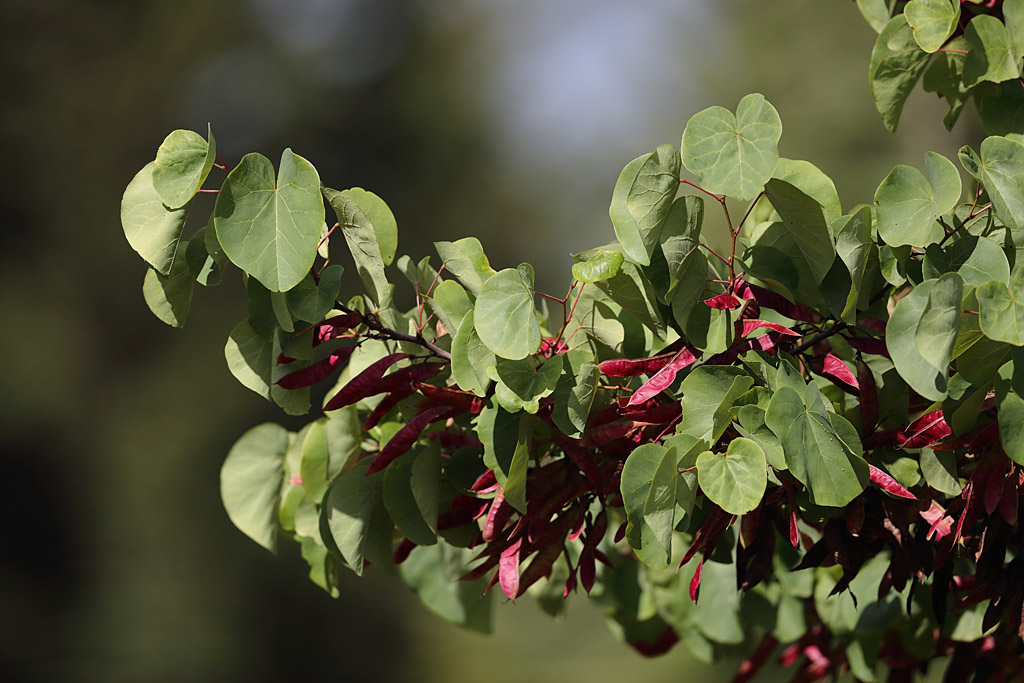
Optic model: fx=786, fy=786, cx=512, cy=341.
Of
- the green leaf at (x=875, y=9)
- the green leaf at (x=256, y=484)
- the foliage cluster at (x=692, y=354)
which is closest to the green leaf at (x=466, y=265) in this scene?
the foliage cluster at (x=692, y=354)

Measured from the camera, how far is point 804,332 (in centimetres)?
38

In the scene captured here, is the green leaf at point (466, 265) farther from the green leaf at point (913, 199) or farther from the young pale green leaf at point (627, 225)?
the green leaf at point (913, 199)

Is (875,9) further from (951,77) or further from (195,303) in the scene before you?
(195,303)

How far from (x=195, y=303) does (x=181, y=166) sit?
8.91 ft

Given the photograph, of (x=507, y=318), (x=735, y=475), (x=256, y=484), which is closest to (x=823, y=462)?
(x=735, y=475)

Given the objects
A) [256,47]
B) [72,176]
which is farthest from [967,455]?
[256,47]

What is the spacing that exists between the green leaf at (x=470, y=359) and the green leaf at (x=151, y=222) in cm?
13

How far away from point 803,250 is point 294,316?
0.22 meters

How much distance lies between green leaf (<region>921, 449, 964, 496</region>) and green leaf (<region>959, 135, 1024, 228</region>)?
0.10 m

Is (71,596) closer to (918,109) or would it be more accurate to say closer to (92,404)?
(92,404)

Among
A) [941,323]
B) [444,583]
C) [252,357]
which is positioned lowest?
[444,583]

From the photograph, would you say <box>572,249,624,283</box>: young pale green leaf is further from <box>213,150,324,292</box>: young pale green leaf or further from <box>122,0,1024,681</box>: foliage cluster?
<box>213,150,324,292</box>: young pale green leaf

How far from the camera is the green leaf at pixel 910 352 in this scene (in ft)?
0.90

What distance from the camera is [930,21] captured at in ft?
1.27
